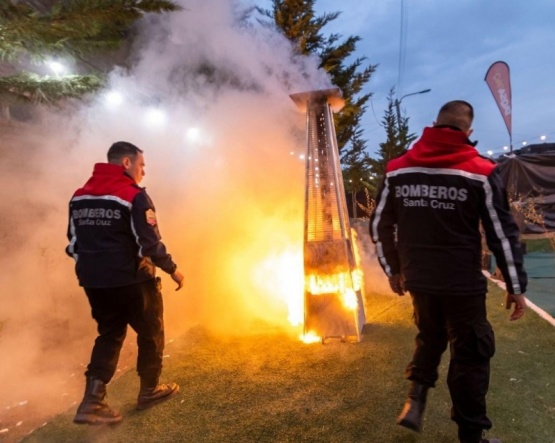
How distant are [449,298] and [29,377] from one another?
4.98 m

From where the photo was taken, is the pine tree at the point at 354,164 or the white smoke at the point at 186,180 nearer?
the white smoke at the point at 186,180

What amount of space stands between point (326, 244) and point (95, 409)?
270 centimetres

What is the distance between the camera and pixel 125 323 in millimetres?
3414

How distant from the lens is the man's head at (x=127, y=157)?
3352mm

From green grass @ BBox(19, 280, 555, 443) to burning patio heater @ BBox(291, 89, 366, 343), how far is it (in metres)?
0.28

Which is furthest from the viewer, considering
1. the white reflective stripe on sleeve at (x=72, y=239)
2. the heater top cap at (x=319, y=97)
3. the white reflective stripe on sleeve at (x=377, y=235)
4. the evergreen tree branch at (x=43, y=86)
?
the heater top cap at (x=319, y=97)

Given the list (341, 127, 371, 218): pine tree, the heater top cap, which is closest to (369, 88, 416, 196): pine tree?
(341, 127, 371, 218): pine tree

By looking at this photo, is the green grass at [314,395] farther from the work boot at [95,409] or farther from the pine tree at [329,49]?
the pine tree at [329,49]

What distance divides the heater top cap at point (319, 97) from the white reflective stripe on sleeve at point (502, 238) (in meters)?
2.95

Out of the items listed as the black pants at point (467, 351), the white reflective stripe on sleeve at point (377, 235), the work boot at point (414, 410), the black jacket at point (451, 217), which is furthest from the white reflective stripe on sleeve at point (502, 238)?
the work boot at point (414, 410)

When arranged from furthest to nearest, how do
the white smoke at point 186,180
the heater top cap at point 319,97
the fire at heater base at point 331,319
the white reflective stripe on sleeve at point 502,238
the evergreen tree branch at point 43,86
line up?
the white smoke at point 186,180
the heater top cap at point 319,97
the fire at heater base at point 331,319
the evergreen tree branch at point 43,86
the white reflective stripe on sleeve at point 502,238

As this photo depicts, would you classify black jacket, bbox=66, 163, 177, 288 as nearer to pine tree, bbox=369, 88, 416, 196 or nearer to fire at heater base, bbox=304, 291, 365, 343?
fire at heater base, bbox=304, 291, 365, 343

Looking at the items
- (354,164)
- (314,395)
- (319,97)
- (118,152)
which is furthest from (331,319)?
(354,164)

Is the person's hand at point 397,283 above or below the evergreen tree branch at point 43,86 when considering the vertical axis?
below
